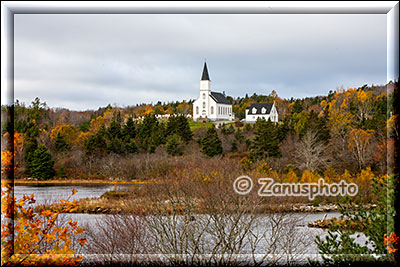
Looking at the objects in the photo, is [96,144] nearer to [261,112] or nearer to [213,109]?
[213,109]

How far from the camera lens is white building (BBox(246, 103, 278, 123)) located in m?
28.1

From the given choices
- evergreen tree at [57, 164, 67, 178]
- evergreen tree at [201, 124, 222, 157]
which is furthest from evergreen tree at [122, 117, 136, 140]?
evergreen tree at [57, 164, 67, 178]

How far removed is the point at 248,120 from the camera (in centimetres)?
2900

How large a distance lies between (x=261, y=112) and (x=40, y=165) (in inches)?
635

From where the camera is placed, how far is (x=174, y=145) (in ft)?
78.8

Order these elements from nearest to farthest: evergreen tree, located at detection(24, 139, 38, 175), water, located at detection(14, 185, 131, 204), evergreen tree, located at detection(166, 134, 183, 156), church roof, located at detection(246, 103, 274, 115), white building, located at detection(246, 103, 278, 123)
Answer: water, located at detection(14, 185, 131, 204), evergreen tree, located at detection(24, 139, 38, 175), evergreen tree, located at detection(166, 134, 183, 156), white building, located at detection(246, 103, 278, 123), church roof, located at detection(246, 103, 274, 115)

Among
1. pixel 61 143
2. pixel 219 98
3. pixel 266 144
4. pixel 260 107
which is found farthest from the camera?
pixel 260 107

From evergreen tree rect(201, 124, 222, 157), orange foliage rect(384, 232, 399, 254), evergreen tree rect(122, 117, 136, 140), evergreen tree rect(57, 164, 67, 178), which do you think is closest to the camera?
orange foliage rect(384, 232, 399, 254)

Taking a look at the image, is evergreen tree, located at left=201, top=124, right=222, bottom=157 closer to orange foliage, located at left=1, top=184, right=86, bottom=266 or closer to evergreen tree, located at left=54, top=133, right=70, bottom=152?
evergreen tree, located at left=54, top=133, right=70, bottom=152

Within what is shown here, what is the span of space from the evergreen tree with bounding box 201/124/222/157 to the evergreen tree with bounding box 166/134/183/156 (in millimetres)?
1771

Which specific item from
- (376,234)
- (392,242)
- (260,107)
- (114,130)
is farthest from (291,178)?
(260,107)

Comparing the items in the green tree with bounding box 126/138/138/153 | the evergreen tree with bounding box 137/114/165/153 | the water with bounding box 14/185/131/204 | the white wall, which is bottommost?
the water with bounding box 14/185/131/204

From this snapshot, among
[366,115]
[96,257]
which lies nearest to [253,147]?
[366,115]

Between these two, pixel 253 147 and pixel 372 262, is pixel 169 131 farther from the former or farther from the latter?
pixel 372 262
